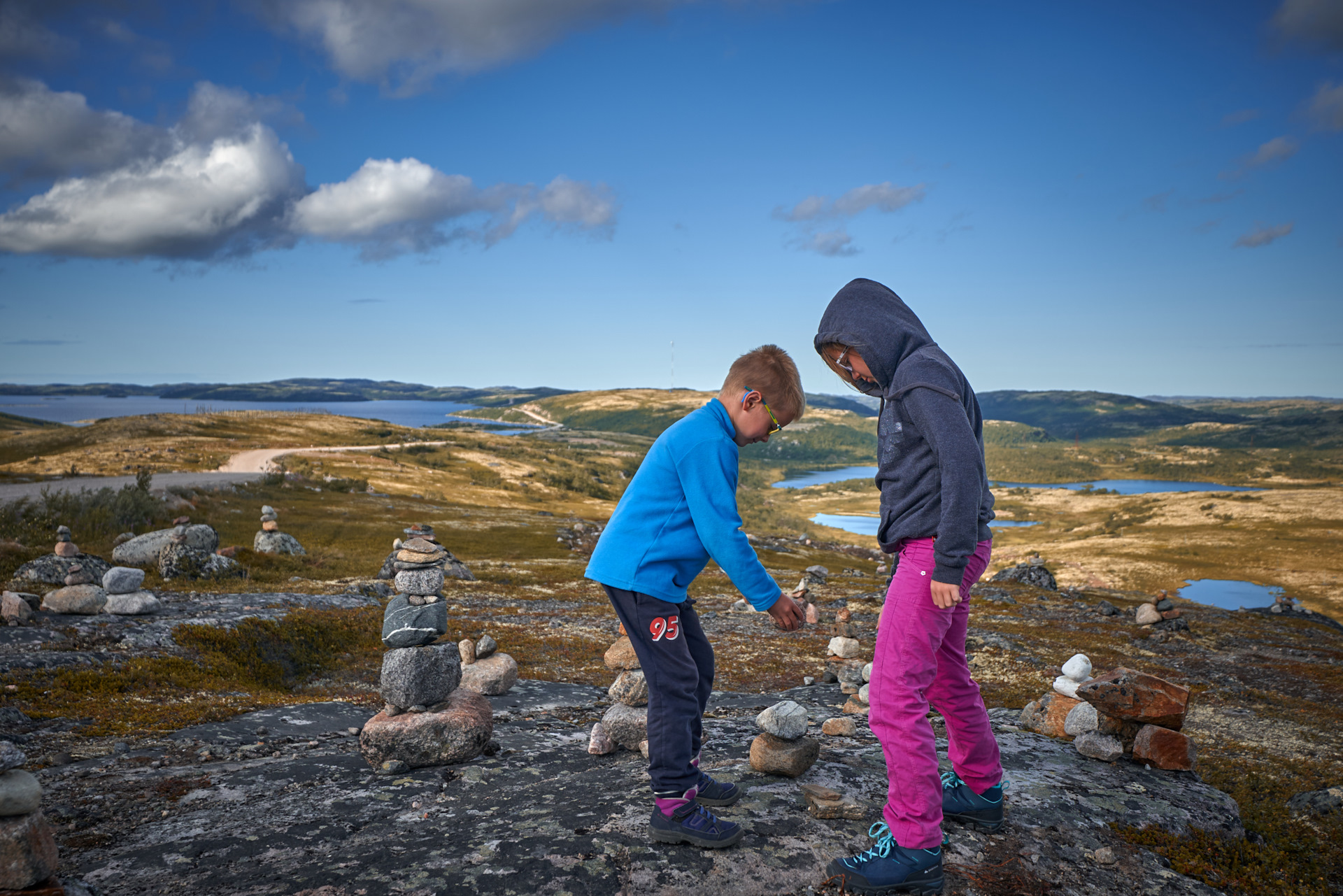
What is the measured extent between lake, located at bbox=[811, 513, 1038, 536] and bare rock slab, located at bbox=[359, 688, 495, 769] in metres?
123

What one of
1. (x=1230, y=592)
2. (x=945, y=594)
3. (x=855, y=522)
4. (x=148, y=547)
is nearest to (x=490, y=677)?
(x=945, y=594)

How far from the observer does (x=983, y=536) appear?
5.09 metres

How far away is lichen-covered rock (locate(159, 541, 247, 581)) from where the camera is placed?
18.8 metres

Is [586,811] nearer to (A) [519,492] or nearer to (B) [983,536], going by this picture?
(B) [983,536]

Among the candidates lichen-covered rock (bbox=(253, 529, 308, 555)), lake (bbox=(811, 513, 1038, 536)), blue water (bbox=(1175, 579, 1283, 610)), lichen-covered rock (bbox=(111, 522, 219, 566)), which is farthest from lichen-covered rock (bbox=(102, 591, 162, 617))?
Result: lake (bbox=(811, 513, 1038, 536))

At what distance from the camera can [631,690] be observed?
8.56m

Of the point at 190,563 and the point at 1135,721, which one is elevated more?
the point at 1135,721

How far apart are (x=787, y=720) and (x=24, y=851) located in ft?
17.3

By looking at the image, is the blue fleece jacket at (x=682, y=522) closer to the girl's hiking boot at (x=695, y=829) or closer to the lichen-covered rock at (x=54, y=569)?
the girl's hiking boot at (x=695, y=829)

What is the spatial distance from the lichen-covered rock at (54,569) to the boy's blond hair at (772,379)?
17112 millimetres

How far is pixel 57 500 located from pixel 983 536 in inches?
1356

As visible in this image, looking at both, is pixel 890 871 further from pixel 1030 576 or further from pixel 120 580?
pixel 1030 576

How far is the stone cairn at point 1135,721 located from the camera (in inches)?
257

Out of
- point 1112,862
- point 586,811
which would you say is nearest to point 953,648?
point 1112,862
